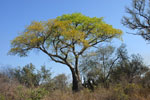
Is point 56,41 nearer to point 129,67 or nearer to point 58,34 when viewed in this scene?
point 58,34

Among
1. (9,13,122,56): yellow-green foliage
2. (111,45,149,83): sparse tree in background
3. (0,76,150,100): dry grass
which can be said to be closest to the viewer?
(0,76,150,100): dry grass

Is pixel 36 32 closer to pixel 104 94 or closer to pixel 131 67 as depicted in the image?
pixel 104 94

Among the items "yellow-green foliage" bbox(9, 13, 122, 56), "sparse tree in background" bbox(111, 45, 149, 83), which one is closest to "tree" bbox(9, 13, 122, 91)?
"yellow-green foliage" bbox(9, 13, 122, 56)

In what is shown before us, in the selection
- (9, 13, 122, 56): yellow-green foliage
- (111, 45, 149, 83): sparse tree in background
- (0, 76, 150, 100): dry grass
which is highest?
(9, 13, 122, 56): yellow-green foliage

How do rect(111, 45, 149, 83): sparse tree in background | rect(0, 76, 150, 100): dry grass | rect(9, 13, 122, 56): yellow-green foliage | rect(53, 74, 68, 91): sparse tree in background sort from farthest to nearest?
rect(111, 45, 149, 83): sparse tree in background < rect(9, 13, 122, 56): yellow-green foliage < rect(53, 74, 68, 91): sparse tree in background < rect(0, 76, 150, 100): dry grass

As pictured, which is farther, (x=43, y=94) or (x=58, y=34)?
(x=58, y=34)

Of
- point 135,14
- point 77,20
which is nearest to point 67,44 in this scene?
point 77,20

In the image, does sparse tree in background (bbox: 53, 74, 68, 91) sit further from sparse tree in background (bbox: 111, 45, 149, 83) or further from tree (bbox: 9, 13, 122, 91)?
sparse tree in background (bbox: 111, 45, 149, 83)

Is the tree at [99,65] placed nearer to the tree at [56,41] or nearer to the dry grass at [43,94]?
the tree at [56,41]

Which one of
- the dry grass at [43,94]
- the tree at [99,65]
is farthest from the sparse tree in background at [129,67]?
the dry grass at [43,94]

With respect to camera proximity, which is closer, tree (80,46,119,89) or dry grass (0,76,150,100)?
dry grass (0,76,150,100)

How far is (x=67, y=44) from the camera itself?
19.5 m

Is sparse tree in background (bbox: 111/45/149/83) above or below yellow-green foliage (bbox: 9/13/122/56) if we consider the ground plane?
below

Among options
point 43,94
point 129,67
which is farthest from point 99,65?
point 43,94
